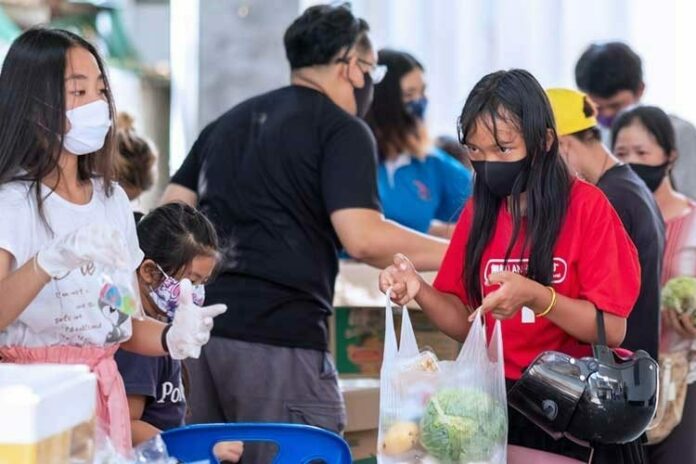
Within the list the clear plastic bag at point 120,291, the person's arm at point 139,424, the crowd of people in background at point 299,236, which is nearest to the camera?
the clear plastic bag at point 120,291

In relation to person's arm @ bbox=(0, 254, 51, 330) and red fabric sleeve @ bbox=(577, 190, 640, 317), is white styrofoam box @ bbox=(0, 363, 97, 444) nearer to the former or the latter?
person's arm @ bbox=(0, 254, 51, 330)

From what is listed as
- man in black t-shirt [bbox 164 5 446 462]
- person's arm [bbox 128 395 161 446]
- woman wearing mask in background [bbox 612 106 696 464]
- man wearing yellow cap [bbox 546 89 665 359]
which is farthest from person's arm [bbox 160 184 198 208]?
woman wearing mask in background [bbox 612 106 696 464]

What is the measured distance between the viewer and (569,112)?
10.8 ft

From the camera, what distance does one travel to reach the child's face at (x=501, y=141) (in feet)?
8.64

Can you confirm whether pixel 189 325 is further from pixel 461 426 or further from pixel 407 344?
pixel 461 426

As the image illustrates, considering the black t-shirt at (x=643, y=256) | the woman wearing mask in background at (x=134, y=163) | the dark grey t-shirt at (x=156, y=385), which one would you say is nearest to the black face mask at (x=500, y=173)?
the black t-shirt at (x=643, y=256)

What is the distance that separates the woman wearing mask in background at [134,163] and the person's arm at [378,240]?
79 cm

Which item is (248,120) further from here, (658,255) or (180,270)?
(658,255)

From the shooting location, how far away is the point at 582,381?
97.2 inches

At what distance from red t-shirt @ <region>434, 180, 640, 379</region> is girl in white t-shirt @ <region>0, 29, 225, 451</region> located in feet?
2.13

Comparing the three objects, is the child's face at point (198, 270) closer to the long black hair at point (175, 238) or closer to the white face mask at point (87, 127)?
the long black hair at point (175, 238)

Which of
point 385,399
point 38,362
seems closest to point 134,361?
point 38,362

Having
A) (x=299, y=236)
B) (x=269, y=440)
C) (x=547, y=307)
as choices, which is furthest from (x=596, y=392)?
(x=299, y=236)

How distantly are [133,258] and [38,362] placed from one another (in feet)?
1.01
